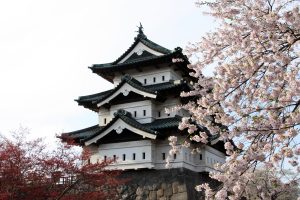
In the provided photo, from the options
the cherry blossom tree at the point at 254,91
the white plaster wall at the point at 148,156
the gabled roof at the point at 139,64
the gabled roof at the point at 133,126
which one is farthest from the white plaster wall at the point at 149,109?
the cherry blossom tree at the point at 254,91

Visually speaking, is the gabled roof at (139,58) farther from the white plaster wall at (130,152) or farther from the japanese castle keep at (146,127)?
the white plaster wall at (130,152)

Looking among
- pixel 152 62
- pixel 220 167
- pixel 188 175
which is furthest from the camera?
pixel 152 62

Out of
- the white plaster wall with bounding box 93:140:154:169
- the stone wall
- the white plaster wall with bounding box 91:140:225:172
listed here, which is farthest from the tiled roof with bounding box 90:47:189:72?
the stone wall

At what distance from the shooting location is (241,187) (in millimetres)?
6449

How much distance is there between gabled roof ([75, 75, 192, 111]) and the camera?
2134 cm

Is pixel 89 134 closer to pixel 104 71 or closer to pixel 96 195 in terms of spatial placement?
pixel 104 71

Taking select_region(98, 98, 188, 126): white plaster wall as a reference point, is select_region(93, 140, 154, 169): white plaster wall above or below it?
below

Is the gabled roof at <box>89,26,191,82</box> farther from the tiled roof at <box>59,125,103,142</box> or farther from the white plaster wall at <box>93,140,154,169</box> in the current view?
the white plaster wall at <box>93,140,154,169</box>

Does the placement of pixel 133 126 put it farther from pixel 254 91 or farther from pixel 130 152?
pixel 254 91

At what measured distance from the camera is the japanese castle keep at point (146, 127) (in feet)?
66.6

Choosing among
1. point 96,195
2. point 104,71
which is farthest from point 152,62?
point 96,195

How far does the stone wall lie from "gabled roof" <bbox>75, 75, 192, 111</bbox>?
13.8 ft

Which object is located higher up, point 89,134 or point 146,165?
point 89,134

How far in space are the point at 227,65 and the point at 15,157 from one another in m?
10.6
